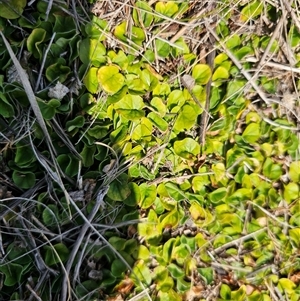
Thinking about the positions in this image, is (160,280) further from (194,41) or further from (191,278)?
(194,41)

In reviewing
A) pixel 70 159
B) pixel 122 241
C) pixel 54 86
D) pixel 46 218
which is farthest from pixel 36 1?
pixel 122 241

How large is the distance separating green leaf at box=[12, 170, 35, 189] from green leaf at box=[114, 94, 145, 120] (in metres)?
0.27

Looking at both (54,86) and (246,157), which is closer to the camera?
(54,86)

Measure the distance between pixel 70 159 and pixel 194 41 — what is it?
468mm

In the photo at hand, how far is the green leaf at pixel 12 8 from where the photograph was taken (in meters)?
1.12

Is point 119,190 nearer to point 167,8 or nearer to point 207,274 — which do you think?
point 207,274

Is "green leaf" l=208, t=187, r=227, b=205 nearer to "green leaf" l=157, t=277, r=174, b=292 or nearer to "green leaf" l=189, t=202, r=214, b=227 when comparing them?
"green leaf" l=189, t=202, r=214, b=227

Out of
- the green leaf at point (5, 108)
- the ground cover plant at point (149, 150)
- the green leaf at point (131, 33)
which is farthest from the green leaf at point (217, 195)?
the green leaf at point (5, 108)

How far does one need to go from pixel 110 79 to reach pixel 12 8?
0.96 feet

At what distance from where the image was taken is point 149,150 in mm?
1205

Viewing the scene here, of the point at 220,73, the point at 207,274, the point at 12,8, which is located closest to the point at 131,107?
the point at 220,73

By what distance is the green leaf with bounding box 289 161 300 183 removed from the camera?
1329 millimetres

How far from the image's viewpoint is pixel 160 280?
3.94ft

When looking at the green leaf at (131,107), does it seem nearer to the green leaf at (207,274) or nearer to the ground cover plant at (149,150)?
the ground cover plant at (149,150)
